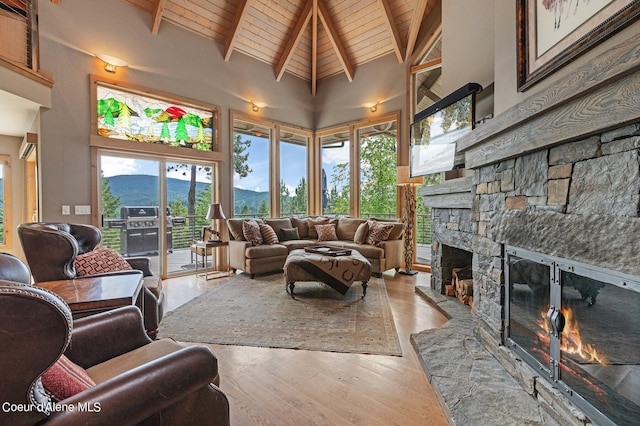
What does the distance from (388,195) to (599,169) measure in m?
4.77

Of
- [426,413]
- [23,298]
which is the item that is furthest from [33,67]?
[426,413]

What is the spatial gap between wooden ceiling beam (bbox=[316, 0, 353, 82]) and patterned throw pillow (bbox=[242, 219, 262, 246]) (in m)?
3.90

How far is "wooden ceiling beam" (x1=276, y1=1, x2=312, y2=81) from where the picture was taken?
228 inches

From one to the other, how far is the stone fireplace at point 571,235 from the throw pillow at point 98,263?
305cm

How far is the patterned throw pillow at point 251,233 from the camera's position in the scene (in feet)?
16.8

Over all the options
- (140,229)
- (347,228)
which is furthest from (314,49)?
(140,229)

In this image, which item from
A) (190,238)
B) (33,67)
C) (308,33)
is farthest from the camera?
(308,33)

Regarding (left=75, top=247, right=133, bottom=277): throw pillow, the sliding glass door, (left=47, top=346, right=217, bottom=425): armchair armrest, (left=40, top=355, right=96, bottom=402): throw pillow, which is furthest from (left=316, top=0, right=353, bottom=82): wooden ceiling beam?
(left=40, top=355, right=96, bottom=402): throw pillow

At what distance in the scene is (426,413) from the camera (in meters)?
1.67

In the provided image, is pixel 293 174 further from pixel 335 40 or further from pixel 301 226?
pixel 335 40

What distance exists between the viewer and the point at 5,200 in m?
5.15

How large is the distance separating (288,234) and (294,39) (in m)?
4.02

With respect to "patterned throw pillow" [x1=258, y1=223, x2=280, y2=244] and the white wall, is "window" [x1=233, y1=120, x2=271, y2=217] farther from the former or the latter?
the white wall

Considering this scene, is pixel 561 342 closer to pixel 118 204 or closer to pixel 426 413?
pixel 426 413
